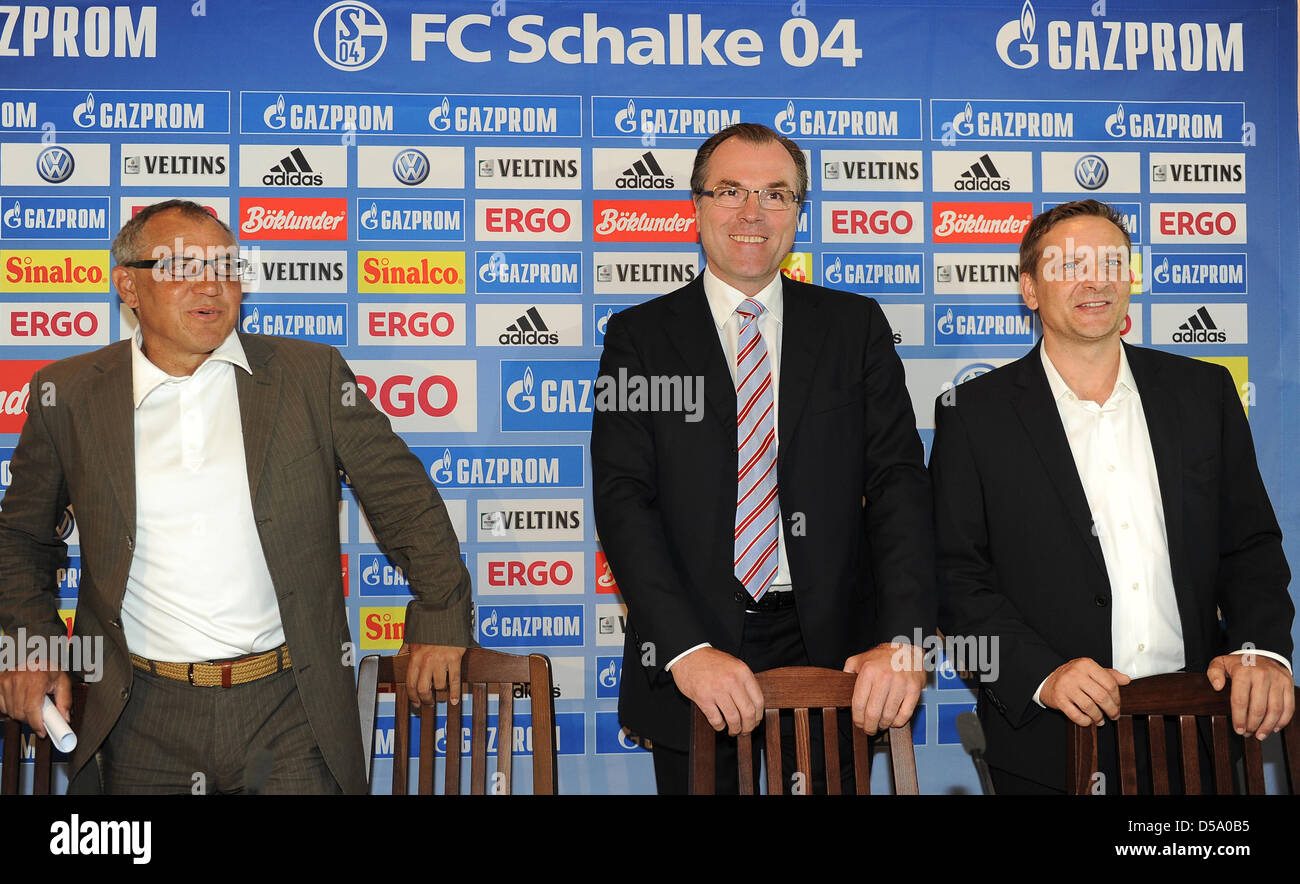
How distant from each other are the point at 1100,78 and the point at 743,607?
2326 mm

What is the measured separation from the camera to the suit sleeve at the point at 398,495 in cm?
256

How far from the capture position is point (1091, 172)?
3.56 meters

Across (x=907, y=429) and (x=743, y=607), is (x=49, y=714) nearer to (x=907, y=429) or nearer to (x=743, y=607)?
(x=743, y=607)

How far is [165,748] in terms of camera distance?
7.71 feet

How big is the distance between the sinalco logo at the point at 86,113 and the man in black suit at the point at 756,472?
1.98m

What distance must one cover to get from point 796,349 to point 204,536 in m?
1.43

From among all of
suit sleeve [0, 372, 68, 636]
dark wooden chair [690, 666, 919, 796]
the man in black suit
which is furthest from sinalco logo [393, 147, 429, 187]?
dark wooden chair [690, 666, 919, 796]

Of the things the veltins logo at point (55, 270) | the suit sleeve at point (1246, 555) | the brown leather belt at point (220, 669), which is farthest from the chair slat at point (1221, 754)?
the veltins logo at point (55, 270)

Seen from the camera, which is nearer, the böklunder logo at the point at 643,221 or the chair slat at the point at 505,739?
the chair slat at the point at 505,739

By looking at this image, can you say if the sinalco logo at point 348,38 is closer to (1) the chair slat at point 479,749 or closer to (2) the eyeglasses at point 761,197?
(2) the eyeglasses at point 761,197

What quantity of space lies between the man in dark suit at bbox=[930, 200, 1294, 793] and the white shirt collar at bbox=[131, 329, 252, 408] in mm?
1702

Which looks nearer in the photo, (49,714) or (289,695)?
(49,714)

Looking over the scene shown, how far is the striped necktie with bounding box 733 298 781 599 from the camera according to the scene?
8.14ft
